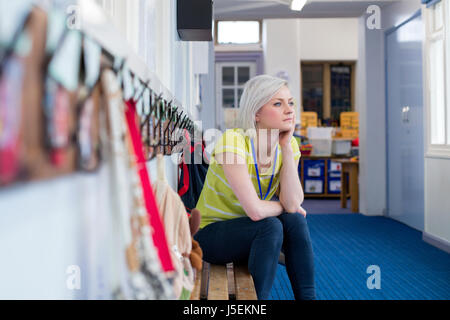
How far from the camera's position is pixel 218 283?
1.30 m

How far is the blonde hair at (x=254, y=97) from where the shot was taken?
1.45m

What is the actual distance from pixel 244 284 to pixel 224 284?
61 millimetres

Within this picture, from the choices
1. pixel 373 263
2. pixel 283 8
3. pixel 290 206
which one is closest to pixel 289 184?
pixel 290 206

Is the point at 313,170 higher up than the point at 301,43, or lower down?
lower down

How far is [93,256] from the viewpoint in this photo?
29.2 inches

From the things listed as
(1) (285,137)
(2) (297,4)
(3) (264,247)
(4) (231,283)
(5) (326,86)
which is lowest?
(4) (231,283)

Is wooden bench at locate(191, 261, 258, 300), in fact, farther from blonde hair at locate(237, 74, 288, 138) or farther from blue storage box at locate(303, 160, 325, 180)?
blue storage box at locate(303, 160, 325, 180)

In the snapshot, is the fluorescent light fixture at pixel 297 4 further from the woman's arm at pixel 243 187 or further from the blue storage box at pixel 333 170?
the woman's arm at pixel 243 187

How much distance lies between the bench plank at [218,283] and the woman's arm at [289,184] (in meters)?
0.32

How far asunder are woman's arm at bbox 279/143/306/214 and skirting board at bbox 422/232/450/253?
6.90ft

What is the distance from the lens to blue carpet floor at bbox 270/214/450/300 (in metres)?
2.19

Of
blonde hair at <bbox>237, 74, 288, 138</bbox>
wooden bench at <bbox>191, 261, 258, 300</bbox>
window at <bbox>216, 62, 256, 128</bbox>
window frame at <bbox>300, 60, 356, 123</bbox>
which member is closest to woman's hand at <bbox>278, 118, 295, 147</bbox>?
blonde hair at <bbox>237, 74, 288, 138</bbox>

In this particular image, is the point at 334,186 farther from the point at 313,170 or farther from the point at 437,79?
the point at 437,79

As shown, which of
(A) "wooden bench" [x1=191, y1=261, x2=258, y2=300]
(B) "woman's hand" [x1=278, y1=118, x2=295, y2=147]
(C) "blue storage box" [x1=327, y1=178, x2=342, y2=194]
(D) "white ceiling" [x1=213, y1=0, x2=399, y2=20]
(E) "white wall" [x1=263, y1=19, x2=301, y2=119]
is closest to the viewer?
(A) "wooden bench" [x1=191, y1=261, x2=258, y2=300]
